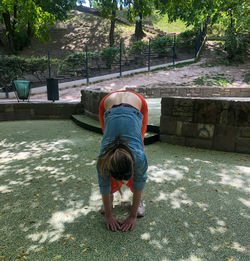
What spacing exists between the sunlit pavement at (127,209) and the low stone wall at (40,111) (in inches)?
141

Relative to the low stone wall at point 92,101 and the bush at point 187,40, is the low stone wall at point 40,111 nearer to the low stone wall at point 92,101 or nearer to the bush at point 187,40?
the low stone wall at point 92,101

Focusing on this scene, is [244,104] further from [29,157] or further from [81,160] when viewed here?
[29,157]

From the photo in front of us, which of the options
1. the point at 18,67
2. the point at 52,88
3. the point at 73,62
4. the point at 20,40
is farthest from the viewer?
the point at 20,40

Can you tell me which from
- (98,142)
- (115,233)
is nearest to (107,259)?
(115,233)

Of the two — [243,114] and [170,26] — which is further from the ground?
[170,26]

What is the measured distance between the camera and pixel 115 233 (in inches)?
91.2

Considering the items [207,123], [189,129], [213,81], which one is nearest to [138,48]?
[213,81]

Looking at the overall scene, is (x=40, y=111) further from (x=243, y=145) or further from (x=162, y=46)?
(x=162, y=46)

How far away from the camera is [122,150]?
179 cm

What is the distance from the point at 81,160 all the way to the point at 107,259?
2350 millimetres

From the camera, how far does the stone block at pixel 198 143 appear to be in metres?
4.63

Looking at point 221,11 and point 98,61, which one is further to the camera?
point 98,61

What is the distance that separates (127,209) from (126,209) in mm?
12

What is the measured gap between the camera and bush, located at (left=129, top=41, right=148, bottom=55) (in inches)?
658
